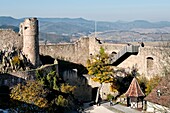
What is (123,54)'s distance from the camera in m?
33.8

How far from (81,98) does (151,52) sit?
6847 millimetres

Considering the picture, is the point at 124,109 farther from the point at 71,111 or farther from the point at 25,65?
the point at 25,65

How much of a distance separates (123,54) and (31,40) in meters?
8.37

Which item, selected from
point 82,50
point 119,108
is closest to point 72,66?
point 82,50

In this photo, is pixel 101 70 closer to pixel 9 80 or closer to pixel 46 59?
pixel 46 59

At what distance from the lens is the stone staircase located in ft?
108

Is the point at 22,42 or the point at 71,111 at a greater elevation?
the point at 22,42

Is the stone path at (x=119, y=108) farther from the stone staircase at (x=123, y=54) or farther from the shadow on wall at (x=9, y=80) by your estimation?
the shadow on wall at (x=9, y=80)

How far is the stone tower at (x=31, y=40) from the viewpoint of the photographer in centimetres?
3009

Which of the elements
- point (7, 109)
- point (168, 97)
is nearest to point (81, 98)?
point (168, 97)

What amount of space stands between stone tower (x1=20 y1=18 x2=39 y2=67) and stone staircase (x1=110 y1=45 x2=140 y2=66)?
746 cm

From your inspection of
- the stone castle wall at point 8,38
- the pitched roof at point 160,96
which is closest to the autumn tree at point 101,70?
the pitched roof at point 160,96

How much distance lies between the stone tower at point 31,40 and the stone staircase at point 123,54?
746 cm

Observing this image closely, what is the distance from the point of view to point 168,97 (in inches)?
991
